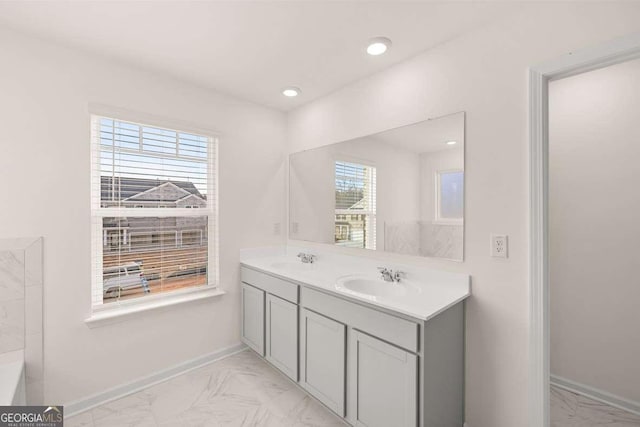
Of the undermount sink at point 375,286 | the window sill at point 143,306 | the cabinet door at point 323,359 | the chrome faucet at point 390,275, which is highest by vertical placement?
the chrome faucet at point 390,275

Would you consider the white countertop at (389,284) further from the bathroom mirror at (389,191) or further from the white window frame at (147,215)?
the white window frame at (147,215)

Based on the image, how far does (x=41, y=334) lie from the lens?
1834mm

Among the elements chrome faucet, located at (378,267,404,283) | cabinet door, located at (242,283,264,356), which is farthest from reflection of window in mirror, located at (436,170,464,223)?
cabinet door, located at (242,283,264,356)

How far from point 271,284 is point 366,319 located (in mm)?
994

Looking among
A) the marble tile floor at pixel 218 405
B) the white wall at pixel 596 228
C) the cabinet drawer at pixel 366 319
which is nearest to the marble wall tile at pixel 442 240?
the cabinet drawer at pixel 366 319

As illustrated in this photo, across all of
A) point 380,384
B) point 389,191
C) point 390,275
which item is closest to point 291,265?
point 390,275

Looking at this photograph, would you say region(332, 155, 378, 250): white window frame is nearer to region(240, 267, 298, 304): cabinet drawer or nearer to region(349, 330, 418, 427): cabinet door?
region(240, 267, 298, 304): cabinet drawer

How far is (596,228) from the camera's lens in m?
2.10

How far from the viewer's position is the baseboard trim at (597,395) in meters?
1.95

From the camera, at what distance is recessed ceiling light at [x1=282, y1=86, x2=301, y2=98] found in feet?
8.32

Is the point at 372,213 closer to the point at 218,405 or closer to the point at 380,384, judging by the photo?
the point at 380,384

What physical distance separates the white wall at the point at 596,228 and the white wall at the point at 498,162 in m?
0.98

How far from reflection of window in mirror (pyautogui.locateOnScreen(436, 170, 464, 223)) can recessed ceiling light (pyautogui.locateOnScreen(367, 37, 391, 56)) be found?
34.8 inches

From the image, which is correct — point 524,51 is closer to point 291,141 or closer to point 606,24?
point 606,24
